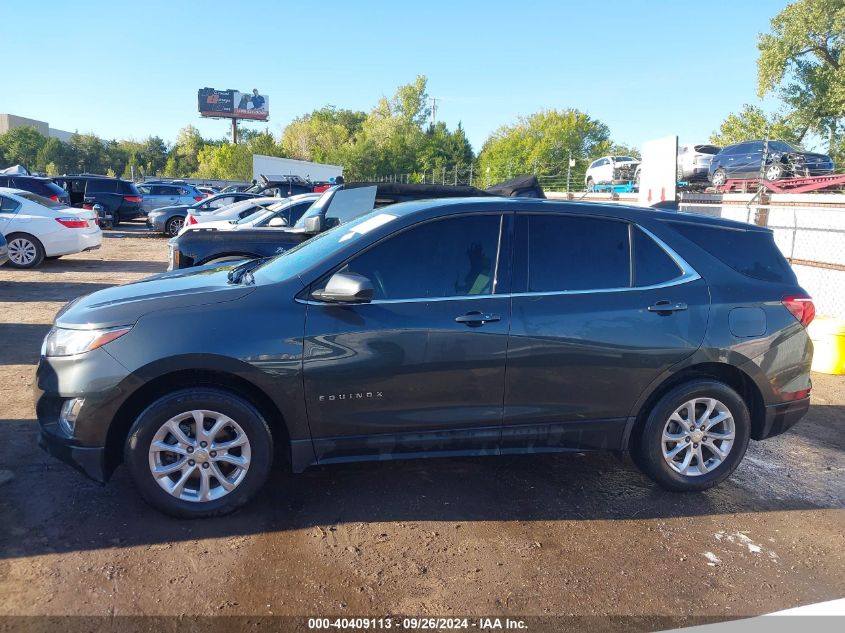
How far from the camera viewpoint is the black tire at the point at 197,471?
338 cm

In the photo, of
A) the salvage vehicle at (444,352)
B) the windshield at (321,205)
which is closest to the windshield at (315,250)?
the salvage vehicle at (444,352)

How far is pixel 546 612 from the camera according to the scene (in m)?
2.89

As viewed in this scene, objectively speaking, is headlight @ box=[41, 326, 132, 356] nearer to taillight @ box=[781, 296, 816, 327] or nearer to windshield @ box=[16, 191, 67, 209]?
taillight @ box=[781, 296, 816, 327]

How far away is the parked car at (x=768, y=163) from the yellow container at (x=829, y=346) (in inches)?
478

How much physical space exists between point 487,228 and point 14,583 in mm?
3044

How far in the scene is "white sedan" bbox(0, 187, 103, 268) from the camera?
12.4m

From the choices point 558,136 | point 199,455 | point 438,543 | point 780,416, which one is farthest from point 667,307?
point 558,136

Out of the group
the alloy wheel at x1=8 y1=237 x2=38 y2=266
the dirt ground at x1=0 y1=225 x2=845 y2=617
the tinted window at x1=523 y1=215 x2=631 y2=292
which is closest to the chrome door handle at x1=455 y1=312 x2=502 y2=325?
the tinted window at x1=523 y1=215 x2=631 y2=292

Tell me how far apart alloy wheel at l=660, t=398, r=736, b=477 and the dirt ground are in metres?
0.22

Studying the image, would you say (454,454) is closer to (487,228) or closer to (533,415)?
(533,415)

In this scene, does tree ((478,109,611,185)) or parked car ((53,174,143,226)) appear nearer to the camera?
parked car ((53,174,143,226))

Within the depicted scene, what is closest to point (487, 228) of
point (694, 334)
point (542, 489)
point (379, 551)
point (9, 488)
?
point (694, 334)

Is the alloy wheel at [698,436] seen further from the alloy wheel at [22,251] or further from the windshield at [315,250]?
the alloy wheel at [22,251]

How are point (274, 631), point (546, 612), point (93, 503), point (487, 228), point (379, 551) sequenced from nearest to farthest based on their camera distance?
point (274, 631) < point (546, 612) < point (379, 551) < point (93, 503) < point (487, 228)
